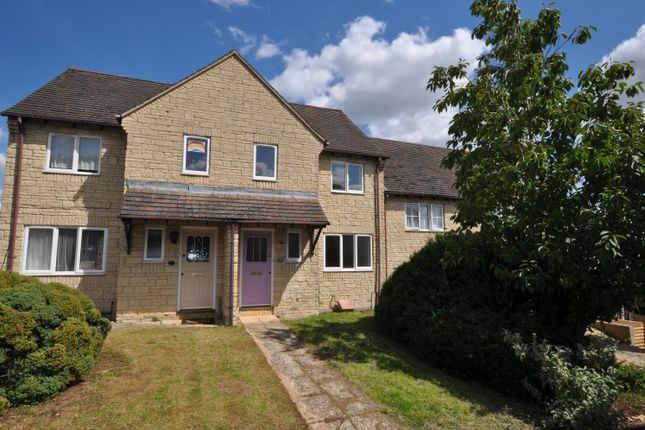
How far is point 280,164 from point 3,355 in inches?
356

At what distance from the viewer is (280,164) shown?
12.7m

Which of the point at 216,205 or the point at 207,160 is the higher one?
the point at 207,160

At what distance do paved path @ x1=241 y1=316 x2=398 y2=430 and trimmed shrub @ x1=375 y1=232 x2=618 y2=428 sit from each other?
8.46 feet

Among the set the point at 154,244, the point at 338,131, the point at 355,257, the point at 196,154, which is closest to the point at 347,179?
the point at 338,131

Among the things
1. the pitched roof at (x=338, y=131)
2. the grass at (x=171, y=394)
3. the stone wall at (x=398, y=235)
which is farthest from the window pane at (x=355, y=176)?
the grass at (x=171, y=394)

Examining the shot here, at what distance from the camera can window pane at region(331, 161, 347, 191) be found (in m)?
14.7

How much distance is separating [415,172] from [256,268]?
33.7ft

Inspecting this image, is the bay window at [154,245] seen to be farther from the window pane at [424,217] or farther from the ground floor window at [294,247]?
the window pane at [424,217]

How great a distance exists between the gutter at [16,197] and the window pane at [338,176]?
10.3 metres

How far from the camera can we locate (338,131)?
53.4ft

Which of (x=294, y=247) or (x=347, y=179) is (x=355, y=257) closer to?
(x=294, y=247)

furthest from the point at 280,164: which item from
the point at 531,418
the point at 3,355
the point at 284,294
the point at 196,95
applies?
the point at 531,418

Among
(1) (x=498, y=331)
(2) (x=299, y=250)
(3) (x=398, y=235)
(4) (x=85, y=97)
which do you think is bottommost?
(1) (x=498, y=331)

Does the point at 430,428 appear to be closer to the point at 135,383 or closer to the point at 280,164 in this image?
the point at 135,383
